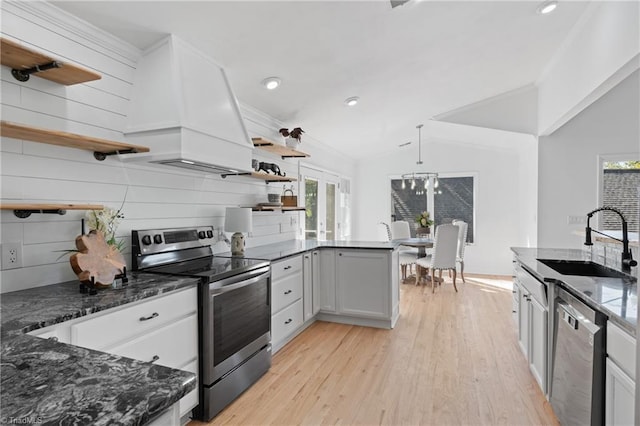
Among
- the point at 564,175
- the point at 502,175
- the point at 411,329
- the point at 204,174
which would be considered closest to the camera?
the point at 204,174

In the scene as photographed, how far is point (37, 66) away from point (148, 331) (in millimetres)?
1470

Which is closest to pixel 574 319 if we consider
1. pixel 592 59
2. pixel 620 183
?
pixel 592 59

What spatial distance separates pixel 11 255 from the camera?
175 cm

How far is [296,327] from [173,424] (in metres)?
2.70

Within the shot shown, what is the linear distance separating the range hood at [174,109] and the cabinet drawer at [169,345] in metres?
1.09

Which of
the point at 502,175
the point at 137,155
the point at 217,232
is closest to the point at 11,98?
the point at 137,155

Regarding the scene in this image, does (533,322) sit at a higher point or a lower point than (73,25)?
lower

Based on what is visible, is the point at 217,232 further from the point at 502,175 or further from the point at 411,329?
the point at 502,175

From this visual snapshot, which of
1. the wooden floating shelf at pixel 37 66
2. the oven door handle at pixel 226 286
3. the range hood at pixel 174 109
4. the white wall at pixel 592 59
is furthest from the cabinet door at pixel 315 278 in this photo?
the white wall at pixel 592 59

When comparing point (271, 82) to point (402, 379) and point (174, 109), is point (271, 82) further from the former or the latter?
point (402, 379)

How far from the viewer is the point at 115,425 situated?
0.62 m

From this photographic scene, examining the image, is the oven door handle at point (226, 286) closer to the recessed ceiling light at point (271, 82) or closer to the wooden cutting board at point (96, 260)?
the wooden cutting board at point (96, 260)

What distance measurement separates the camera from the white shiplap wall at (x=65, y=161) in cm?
176

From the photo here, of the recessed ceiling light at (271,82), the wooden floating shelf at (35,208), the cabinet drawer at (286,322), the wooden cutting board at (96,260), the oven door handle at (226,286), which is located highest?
the recessed ceiling light at (271,82)
